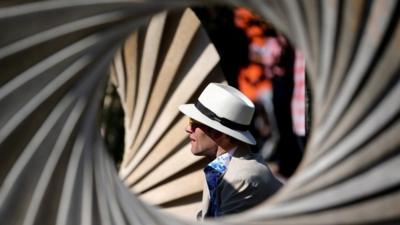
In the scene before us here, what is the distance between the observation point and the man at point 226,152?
18.7 ft

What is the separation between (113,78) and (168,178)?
509 mm

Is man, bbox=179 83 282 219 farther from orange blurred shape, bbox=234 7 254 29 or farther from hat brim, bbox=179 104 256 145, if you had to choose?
orange blurred shape, bbox=234 7 254 29

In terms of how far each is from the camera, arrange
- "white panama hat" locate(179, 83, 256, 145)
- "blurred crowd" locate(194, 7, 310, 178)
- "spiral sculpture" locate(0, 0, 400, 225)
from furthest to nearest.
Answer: "blurred crowd" locate(194, 7, 310, 178)
"white panama hat" locate(179, 83, 256, 145)
"spiral sculpture" locate(0, 0, 400, 225)

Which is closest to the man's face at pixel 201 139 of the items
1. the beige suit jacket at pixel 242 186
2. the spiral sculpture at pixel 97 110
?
the beige suit jacket at pixel 242 186

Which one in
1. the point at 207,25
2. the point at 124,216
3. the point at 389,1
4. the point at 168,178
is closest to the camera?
the point at 389,1

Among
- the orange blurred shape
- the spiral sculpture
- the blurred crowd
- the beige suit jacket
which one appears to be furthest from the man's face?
the orange blurred shape

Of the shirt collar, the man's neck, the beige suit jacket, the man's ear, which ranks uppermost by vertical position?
the man's ear

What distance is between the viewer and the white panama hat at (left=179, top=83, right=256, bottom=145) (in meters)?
5.78

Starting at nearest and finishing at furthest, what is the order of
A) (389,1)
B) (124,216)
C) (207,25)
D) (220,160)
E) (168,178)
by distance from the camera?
(389,1) < (124,216) < (220,160) < (168,178) < (207,25)

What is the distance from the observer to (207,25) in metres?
11.2

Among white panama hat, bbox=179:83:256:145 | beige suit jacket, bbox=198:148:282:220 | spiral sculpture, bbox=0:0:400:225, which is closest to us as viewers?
spiral sculpture, bbox=0:0:400:225

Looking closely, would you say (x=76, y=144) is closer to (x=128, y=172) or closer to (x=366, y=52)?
(x=366, y=52)

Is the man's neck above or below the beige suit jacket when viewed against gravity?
above

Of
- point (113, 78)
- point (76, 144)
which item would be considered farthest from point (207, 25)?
point (76, 144)
